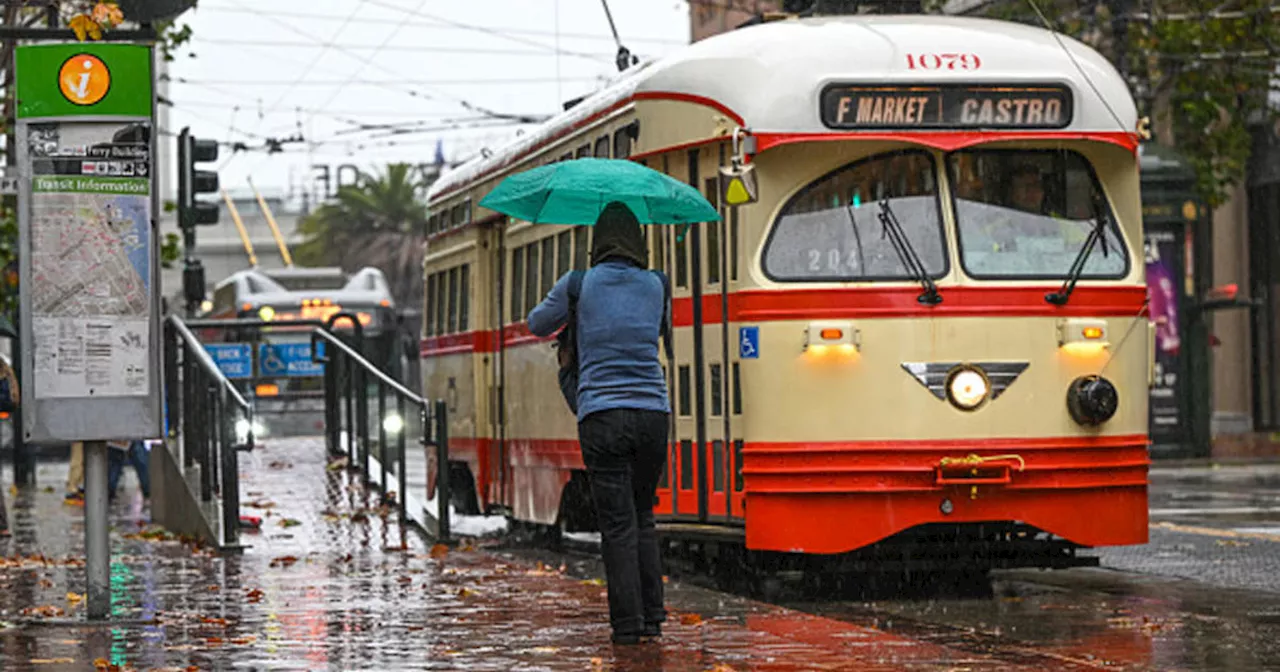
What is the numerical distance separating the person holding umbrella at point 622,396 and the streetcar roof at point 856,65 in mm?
3374

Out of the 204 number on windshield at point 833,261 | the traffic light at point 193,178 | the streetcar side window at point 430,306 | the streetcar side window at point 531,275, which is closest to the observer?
the 204 number on windshield at point 833,261

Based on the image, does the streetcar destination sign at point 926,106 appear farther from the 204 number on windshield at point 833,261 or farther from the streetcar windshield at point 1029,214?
the 204 number on windshield at point 833,261

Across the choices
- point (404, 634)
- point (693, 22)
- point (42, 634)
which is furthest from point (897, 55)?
point (693, 22)

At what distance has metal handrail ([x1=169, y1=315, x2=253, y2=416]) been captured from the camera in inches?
663

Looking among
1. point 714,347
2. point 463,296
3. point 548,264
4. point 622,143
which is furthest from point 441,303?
point 714,347

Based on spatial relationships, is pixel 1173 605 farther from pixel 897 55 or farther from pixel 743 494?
pixel 897 55

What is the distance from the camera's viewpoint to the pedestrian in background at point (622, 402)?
9.50 meters

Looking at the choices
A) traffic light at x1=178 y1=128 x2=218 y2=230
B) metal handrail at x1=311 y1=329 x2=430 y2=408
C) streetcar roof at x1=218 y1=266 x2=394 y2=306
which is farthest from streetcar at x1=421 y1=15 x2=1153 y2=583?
streetcar roof at x1=218 y1=266 x2=394 y2=306

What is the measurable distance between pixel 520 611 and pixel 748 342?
8.52 feet

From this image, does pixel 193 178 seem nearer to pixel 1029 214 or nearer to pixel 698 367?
pixel 698 367

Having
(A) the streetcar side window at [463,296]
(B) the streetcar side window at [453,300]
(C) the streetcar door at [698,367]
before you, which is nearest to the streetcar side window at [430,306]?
(B) the streetcar side window at [453,300]

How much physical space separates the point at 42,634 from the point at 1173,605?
6176mm

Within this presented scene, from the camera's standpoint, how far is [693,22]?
6538cm

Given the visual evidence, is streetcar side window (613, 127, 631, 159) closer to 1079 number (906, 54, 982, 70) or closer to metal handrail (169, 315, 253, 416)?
1079 number (906, 54, 982, 70)
